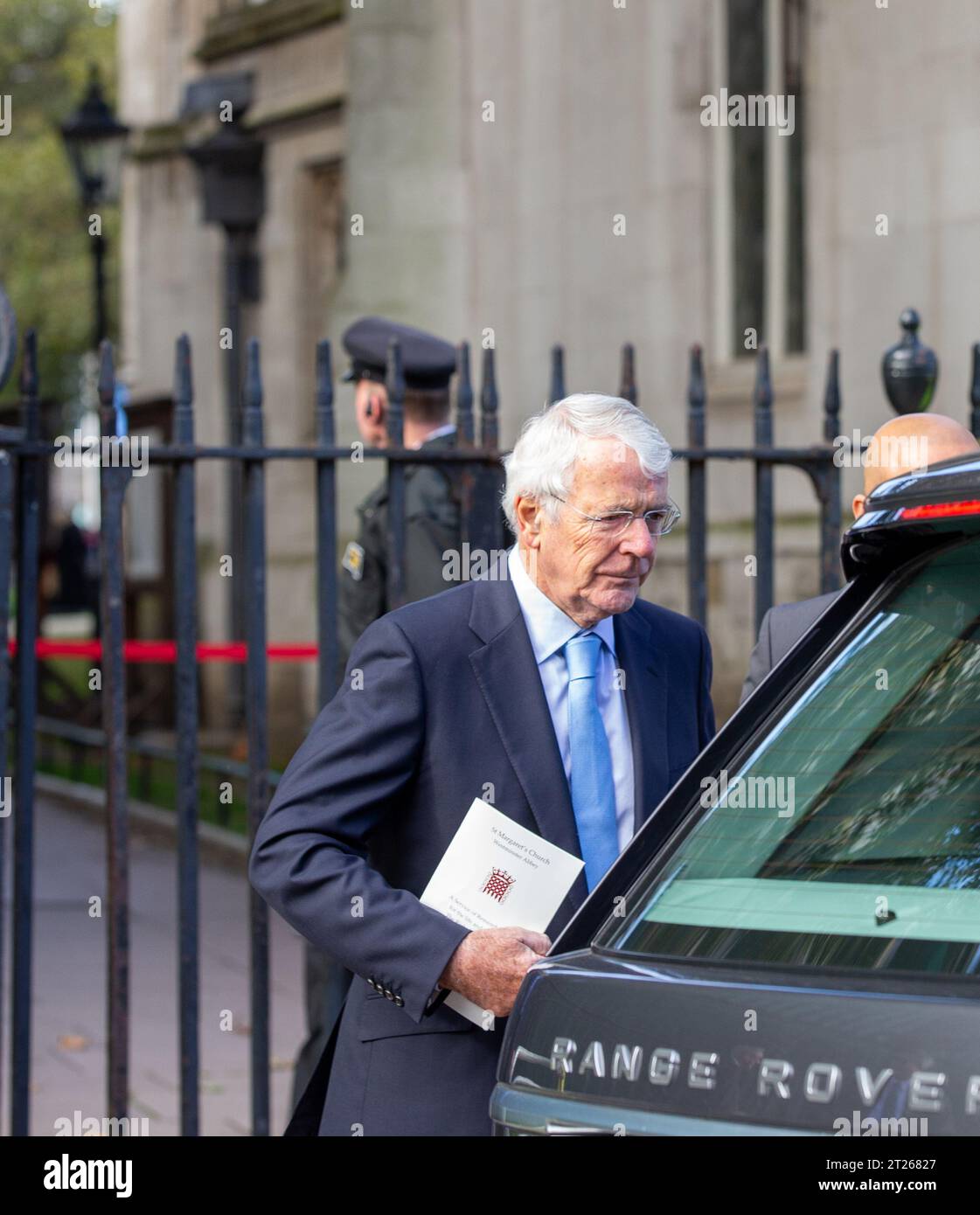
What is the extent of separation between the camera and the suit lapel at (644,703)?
10.8ft

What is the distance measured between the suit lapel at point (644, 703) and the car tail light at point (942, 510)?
953 mm

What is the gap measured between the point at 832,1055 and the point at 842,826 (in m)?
0.39

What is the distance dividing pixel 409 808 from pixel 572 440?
64cm

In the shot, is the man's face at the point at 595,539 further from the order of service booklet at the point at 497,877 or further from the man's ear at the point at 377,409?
the man's ear at the point at 377,409

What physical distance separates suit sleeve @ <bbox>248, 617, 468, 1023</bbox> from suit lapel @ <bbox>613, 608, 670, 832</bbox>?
357 mm

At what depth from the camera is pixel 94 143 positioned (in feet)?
51.1

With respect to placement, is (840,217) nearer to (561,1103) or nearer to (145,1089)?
(145,1089)

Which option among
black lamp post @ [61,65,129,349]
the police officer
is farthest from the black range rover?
black lamp post @ [61,65,129,349]

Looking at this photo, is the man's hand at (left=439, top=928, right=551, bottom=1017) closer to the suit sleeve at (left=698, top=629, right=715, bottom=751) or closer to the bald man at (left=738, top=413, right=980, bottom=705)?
the suit sleeve at (left=698, top=629, right=715, bottom=751)

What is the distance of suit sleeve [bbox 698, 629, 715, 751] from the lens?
3576mm

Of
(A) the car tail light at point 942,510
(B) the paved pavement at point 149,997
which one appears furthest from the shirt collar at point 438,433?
(A) the car tail light at point 942,510

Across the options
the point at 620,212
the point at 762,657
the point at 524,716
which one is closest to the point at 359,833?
the point at 524,716

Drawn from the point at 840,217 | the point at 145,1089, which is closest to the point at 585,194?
the point at 840,217

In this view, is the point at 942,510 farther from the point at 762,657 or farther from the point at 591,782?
the point at 762,657
